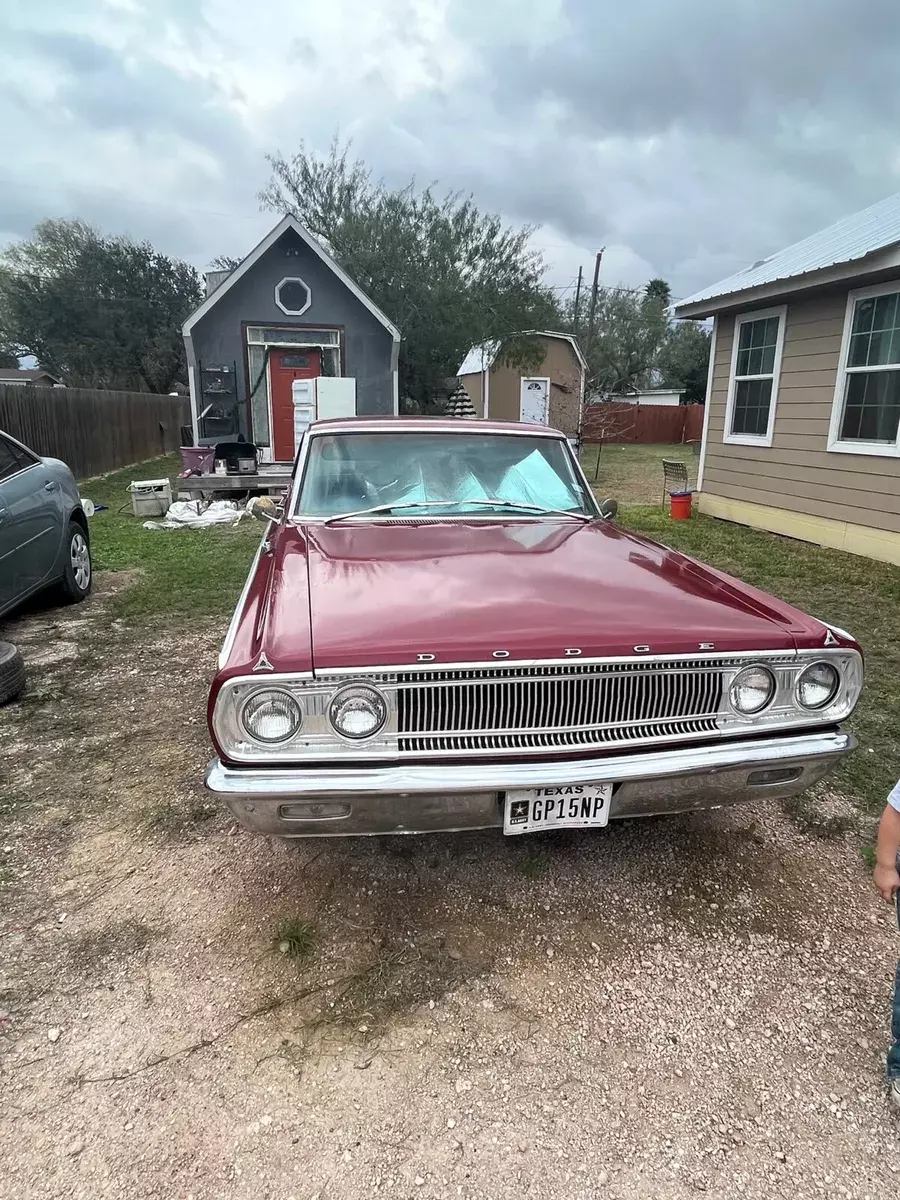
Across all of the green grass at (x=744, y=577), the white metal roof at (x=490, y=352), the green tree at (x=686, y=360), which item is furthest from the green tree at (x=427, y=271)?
the green tree at (x=686, y=360)

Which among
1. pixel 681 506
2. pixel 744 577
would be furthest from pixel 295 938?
pixel 681 506

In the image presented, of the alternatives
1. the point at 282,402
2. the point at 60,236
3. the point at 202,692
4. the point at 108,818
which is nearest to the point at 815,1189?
the point at 108,818

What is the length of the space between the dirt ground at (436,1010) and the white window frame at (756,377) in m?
7.25

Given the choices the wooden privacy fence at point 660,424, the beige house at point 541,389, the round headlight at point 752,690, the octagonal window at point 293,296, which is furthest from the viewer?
the wooden privacy fence at point 660,424

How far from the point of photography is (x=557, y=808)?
2307mm

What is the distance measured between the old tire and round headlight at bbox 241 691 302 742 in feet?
9.19

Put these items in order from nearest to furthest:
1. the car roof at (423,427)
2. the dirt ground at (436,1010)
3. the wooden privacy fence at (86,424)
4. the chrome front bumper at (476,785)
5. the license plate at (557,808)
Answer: the dirt ground at (436,1010) < the chrome front bumper at (476,785) < the license plate at (557,808) < the car roof at (423,427) < the wooden privacy fence at (86,424)

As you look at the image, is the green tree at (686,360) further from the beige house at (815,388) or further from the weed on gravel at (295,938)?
the weed on gravel at (295,938)

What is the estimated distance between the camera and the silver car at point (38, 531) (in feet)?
16.6

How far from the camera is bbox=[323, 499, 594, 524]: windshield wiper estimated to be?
3.53 meters

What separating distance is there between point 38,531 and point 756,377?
8.58 metres

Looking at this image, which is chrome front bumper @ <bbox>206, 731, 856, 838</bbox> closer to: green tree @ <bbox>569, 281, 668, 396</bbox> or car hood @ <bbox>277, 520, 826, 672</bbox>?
car hood @ <bbox>277, 520, 826, 672</bbox>

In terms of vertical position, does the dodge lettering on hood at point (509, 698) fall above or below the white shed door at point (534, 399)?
below

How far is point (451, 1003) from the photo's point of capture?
223 cm
